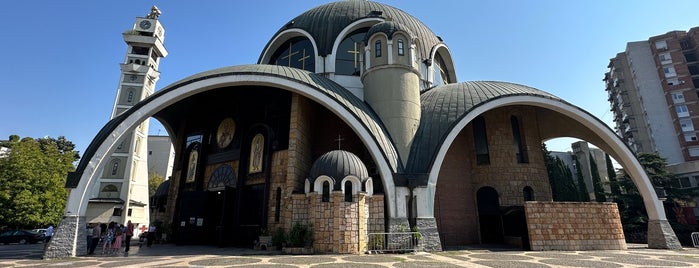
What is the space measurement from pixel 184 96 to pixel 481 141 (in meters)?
13.6

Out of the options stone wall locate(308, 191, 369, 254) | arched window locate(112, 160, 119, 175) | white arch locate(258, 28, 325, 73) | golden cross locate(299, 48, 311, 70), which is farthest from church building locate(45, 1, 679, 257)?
arched window locate(112, 160, 119, 175)

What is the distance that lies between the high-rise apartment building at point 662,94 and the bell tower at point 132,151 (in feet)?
176

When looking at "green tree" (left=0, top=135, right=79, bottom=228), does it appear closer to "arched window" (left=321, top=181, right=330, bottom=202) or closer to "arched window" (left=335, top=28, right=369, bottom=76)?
"arched window" (left=335, top=28, right=369, bottom=76)

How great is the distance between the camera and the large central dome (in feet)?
65.7

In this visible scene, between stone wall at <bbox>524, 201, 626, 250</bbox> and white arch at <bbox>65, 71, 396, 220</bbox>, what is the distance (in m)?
5.29

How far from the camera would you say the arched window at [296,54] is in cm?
2023

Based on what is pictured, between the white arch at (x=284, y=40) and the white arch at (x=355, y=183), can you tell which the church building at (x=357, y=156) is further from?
the white arch at (x=284, y=40)

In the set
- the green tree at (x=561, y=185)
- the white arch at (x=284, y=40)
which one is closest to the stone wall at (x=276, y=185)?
the white arch at (x=284, y=40)

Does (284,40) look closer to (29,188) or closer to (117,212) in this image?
(29,188)

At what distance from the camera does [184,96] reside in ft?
43.9

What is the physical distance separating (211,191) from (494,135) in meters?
13.8

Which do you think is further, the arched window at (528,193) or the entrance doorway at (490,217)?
the arched window at (528,193)

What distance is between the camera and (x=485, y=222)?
16016 mm

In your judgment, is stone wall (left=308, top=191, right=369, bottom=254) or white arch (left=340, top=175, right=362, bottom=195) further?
white arch (left=340, top=175, right=362, bottom=195)
